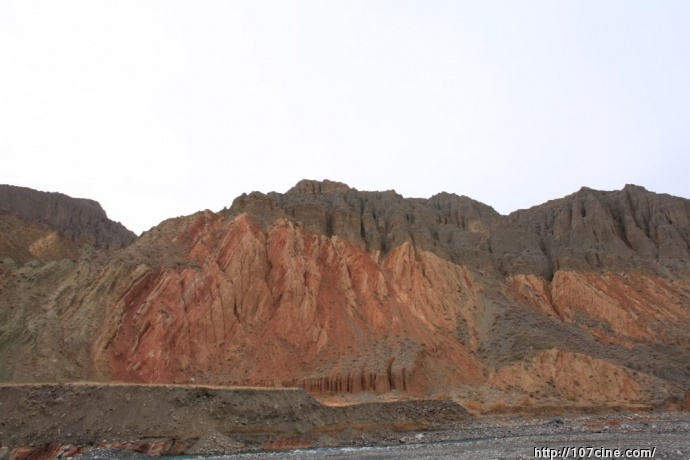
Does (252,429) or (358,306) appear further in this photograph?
(358,306)

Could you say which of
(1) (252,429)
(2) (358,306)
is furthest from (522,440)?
(2) (358,306)

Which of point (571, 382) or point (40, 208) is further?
point (40, 208)

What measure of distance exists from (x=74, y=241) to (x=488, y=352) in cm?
6890

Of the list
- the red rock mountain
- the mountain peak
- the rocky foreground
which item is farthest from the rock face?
the rocky foreground

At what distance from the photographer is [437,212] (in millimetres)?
88938

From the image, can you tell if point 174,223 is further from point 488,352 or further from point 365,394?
point 488,352

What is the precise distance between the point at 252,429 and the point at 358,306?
2661 centimetres

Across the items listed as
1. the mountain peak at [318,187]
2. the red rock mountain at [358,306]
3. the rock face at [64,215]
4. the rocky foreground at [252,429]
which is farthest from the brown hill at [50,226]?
the rocky foreground at [252,429]

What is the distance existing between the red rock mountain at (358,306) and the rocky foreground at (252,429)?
892cm

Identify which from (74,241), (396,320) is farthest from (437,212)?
(74,241)

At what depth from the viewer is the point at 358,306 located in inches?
2430

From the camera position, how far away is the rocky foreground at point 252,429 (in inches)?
1252

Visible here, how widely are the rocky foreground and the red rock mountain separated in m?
8.92

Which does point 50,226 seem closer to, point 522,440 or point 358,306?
point 358,306
